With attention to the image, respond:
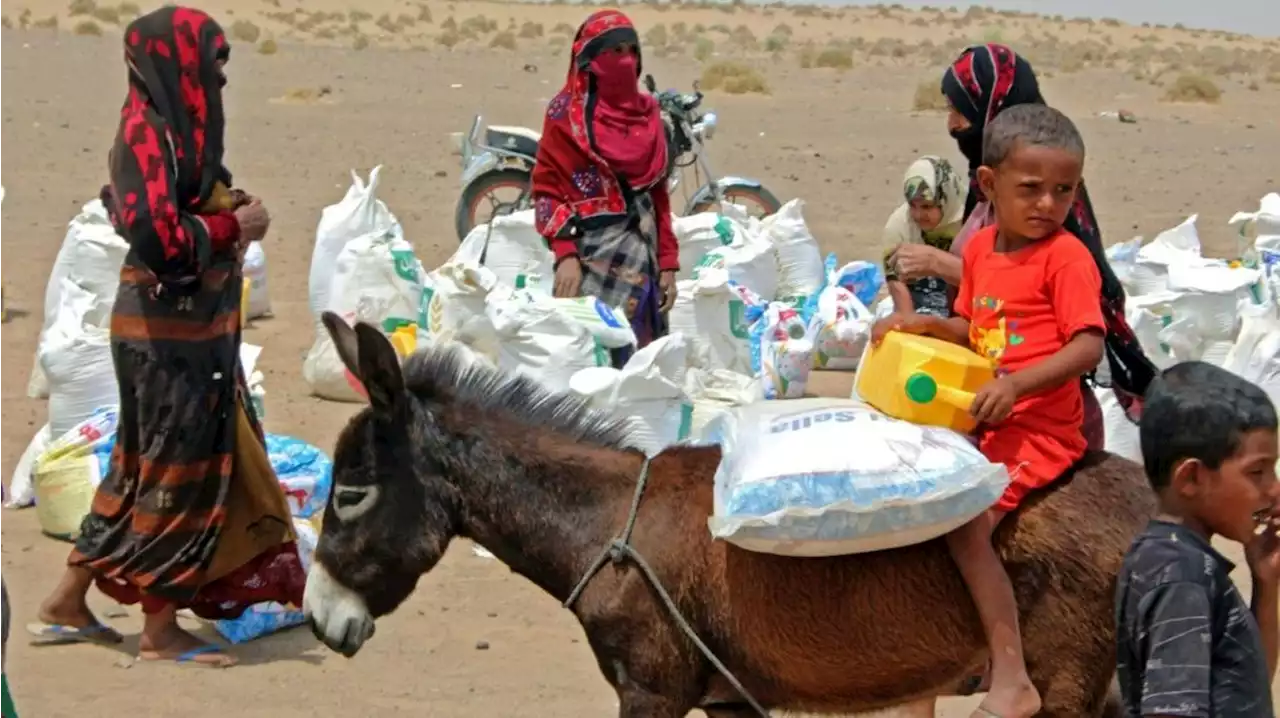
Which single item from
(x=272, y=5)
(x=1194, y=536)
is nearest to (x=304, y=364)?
(x=1194, y=536)

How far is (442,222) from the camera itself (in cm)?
1469

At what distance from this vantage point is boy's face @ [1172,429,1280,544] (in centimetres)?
276

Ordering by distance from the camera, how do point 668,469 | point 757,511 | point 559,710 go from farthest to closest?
1. point 559,710
2. point 668,469
3. point 757,511

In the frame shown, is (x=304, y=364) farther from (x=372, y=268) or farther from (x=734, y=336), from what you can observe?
(x=734, y=336)

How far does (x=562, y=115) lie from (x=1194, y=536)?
3.72m

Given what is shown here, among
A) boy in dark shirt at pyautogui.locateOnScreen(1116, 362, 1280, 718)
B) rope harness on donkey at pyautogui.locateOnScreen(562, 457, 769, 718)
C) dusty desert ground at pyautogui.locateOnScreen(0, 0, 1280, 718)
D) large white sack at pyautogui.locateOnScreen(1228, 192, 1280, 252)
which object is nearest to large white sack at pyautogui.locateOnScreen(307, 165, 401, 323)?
dusty desert ground at pyautogui.locateOnScreen(0, 0, 1280, 718)

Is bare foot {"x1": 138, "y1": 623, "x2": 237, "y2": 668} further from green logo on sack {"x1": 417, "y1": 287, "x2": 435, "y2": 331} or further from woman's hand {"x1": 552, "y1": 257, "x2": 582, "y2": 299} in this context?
green logo on sack {"x1": 417, "y1": 287, "x2": 435, "y2": 331}

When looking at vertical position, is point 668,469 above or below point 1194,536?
below

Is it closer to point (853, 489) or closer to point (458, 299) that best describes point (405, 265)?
point (458, 299)

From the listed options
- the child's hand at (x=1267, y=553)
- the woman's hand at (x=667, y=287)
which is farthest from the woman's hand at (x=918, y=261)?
the woman's hand at (x=667, y=287)

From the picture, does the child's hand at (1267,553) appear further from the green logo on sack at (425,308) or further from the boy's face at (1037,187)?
the green logo on sack at (425,308)

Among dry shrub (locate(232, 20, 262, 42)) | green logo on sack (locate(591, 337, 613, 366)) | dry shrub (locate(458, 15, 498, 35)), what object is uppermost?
green logo on sack (locate(591, 337, 613, 366))

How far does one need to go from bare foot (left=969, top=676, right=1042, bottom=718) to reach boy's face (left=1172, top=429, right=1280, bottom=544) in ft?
2.60

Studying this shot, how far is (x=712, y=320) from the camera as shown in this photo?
28.2ft
